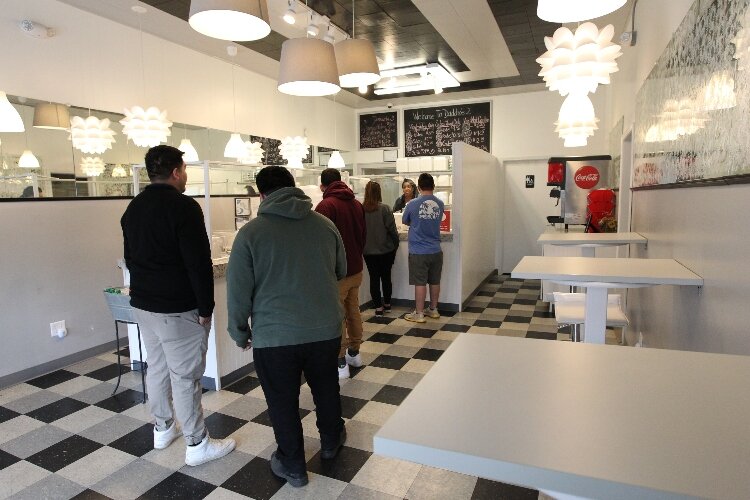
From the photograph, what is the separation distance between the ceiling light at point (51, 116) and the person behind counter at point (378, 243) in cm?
265

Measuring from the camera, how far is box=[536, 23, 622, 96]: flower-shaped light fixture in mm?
2574

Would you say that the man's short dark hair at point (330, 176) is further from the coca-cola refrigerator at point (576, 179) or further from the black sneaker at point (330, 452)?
the coca-cola refrigerator at point (576, 179)

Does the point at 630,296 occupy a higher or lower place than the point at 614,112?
lower

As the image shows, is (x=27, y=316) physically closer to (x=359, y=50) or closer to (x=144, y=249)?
(x=144, y=249)

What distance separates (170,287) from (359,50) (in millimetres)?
1912

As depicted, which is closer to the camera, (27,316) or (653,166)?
(653,166)

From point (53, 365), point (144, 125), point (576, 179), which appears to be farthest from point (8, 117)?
point (576, 179)

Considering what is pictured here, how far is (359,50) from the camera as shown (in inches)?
117

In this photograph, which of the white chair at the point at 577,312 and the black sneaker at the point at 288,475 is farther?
the white chair at the point at 577,312

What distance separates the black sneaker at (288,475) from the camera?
2.03 metres

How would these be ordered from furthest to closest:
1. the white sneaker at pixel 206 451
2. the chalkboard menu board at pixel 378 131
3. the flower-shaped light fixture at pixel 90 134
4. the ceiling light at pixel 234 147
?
the chalkboard menu board at pixel 378 131 → the ceiling light at pixel 234 147 → the flower-shaped light fixture at pixel 90 134 → the white sneaker at pixel 206 451

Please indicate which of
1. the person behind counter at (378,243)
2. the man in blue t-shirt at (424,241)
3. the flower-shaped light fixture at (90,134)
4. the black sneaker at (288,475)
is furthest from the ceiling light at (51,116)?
the black sneaker at (288,475)

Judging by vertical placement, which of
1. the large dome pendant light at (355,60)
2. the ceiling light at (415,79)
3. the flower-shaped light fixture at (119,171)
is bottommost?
the flower-shaped light fixture at (119,171)

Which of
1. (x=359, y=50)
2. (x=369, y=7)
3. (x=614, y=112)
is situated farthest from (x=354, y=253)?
(x=614, y=112)
